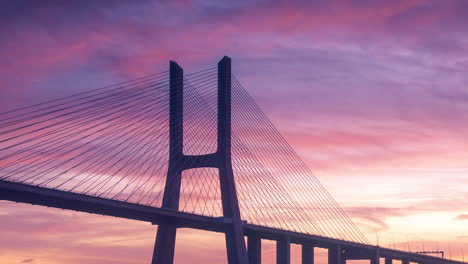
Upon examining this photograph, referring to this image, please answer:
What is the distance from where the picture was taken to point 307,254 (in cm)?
8319

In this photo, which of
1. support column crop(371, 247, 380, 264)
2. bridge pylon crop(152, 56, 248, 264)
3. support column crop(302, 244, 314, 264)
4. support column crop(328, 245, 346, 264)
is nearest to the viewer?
bridge pylon crop(152, 56, 248, 264)

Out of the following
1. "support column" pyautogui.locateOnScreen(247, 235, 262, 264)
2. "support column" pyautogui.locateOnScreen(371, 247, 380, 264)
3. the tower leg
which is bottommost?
the tower leg

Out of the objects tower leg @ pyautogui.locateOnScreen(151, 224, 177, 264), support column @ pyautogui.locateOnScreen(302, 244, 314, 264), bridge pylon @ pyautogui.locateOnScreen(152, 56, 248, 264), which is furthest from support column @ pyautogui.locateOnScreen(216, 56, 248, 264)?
support column @ pyautogui.locateOnScreen(302, 244, 314, 264)

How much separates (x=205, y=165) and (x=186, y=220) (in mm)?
4519

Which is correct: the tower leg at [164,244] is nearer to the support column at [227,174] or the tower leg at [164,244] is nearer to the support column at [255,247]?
the support column at [227,174]

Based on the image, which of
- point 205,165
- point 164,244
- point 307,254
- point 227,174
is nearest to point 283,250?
point 307,254

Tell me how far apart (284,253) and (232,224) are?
17.1 metres

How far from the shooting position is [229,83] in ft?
209

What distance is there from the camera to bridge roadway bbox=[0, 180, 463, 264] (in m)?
46.2

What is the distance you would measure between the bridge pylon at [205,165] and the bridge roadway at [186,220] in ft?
3.59

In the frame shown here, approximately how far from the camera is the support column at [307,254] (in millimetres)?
82938

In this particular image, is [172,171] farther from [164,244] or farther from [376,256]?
[376,256]

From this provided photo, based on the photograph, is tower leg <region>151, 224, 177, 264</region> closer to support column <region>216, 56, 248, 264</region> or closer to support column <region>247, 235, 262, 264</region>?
support column <region>216, 56, 248, 264</region>

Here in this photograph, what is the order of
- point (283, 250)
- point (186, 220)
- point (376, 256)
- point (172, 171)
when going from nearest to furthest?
point (186, 220) < point (172, 171) < point (283, 250) < point (376, 256)
